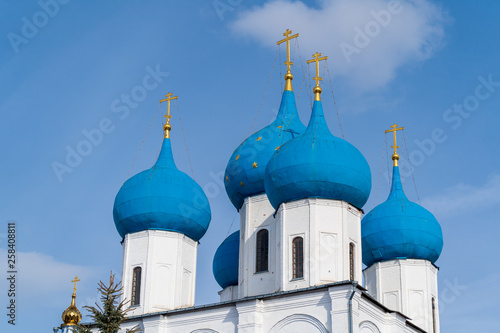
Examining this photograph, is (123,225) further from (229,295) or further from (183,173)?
(229,295)

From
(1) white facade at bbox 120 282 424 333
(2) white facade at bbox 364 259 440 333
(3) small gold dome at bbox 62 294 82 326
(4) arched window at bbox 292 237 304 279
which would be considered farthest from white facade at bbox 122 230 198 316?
(2) white facade at bbox 364 259 440 333

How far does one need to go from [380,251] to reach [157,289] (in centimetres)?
606

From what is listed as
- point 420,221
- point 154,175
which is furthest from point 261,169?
point 420,221

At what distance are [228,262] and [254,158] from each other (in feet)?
9.74

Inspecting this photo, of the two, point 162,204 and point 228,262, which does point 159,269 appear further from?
point 228,262

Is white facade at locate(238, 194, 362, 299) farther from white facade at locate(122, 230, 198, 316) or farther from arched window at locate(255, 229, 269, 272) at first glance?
white facade at locate(122, 230, 198, 316)

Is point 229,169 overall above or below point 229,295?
above

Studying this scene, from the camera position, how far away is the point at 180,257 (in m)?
22.2

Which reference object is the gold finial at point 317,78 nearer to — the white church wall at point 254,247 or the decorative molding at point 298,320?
the white church wall at point 254,247

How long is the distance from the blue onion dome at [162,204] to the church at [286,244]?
3cm

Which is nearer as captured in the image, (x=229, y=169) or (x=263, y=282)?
(x=263, y=282)

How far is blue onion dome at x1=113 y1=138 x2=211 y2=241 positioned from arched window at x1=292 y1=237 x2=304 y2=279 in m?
3.66

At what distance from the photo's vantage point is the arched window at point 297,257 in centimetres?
1960

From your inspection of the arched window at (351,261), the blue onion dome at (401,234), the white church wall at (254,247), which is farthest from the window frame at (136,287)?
the blue onion dome at (401,234)
